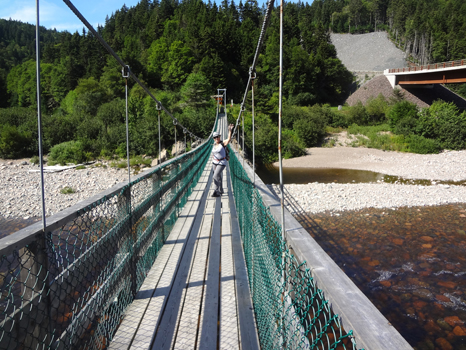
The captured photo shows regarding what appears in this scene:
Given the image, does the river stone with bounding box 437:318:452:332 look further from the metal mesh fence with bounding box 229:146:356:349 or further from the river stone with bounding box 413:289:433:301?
the metal mesh fence with bounding box 229:146:356:349

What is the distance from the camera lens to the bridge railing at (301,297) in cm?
64

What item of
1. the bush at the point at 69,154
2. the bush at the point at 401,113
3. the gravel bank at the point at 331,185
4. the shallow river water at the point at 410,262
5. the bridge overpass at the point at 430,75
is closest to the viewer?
the shallow river water at the point at 410,262

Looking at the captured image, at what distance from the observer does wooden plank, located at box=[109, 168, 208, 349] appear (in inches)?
69.4

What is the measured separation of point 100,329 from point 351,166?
67.3 feet

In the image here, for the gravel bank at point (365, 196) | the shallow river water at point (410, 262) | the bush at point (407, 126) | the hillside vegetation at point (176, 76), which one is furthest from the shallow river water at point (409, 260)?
the bush at point (407, 126)

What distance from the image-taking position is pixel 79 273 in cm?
142

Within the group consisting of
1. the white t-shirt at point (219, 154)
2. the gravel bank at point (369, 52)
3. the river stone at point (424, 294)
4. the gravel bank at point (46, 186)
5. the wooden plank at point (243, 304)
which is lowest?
the river stone at point (424, 294)

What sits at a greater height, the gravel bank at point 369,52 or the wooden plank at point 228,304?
the gravel bank at point 369,52

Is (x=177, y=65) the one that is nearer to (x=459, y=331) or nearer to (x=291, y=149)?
(x=291, y=149)

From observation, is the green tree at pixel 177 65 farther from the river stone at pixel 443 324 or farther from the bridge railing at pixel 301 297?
the bridge railing at pixel 301 297

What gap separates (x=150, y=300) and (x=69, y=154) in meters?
22.3

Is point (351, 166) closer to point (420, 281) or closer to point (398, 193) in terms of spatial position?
point (398, 193)

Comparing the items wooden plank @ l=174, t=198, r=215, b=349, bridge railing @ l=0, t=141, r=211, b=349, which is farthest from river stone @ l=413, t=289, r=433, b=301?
bridge railing @ l=0, t=141, r=211, b=349

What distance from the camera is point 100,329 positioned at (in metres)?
1.64
